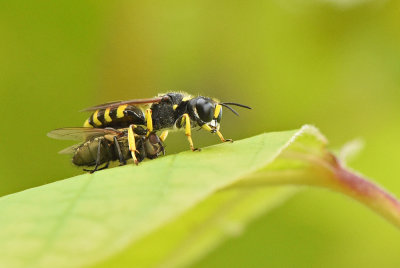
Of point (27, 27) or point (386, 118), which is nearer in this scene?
point (27, 27)

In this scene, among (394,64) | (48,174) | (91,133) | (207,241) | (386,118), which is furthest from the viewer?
(394,64)

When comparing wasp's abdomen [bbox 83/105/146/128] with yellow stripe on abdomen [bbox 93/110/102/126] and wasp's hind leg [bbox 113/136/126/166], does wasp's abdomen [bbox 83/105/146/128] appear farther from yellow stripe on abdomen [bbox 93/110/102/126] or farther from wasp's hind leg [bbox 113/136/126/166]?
wasp's hind leg [bbox 113/136/126/166]

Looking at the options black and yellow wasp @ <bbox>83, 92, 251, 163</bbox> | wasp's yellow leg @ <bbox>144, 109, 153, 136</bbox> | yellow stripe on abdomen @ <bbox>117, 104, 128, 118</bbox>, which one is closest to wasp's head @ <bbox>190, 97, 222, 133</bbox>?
black and yellow wasp @ <bbox>83, 92, 251, 163</bbox>

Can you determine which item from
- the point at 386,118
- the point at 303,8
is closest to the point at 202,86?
the point at 303,8

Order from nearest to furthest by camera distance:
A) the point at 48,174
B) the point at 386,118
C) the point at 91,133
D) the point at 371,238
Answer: the point at 91,133
the point at 48,174
the point at 371,238
the point at 386,118

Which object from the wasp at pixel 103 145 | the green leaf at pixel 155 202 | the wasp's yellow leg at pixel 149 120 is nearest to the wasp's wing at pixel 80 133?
the wasp at pixel 103 145

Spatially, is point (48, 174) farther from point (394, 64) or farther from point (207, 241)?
point (394, 64)

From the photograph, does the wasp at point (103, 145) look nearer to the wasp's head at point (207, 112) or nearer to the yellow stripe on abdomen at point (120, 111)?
the yellow stripe on abdomen at point (120, 111)
